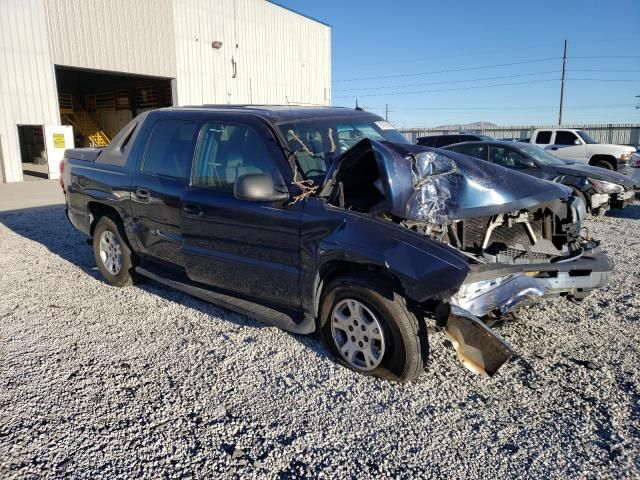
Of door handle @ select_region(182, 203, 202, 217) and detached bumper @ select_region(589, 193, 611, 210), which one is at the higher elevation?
door handle @ select_region(182, 203, 202, 217)

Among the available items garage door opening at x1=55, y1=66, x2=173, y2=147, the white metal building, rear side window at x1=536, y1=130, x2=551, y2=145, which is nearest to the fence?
the white metal building

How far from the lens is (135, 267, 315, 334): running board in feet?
11.8

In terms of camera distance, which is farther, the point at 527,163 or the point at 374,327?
the point at 527,163

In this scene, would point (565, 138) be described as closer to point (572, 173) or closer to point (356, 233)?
point (572, 173)

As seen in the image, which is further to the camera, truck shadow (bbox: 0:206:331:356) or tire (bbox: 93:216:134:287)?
tire (bbox: 93:216:134:287)

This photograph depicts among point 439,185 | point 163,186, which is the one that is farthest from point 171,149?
point 439,185

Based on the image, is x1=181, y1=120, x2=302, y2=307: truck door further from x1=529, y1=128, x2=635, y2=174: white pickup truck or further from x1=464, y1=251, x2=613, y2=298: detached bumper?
x1=529, y1=128, x2=635, y2=174: white pickup truck

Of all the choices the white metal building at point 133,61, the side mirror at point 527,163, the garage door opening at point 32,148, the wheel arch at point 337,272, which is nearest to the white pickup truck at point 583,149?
the side mirror at point 527,163

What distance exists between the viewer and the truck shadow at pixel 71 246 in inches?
176

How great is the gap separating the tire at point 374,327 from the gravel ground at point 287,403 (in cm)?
12

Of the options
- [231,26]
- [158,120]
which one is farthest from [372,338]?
[231,26]

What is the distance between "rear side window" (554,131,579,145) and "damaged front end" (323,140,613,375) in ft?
46.0

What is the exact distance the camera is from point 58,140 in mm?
19812

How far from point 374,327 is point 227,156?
1874mm
